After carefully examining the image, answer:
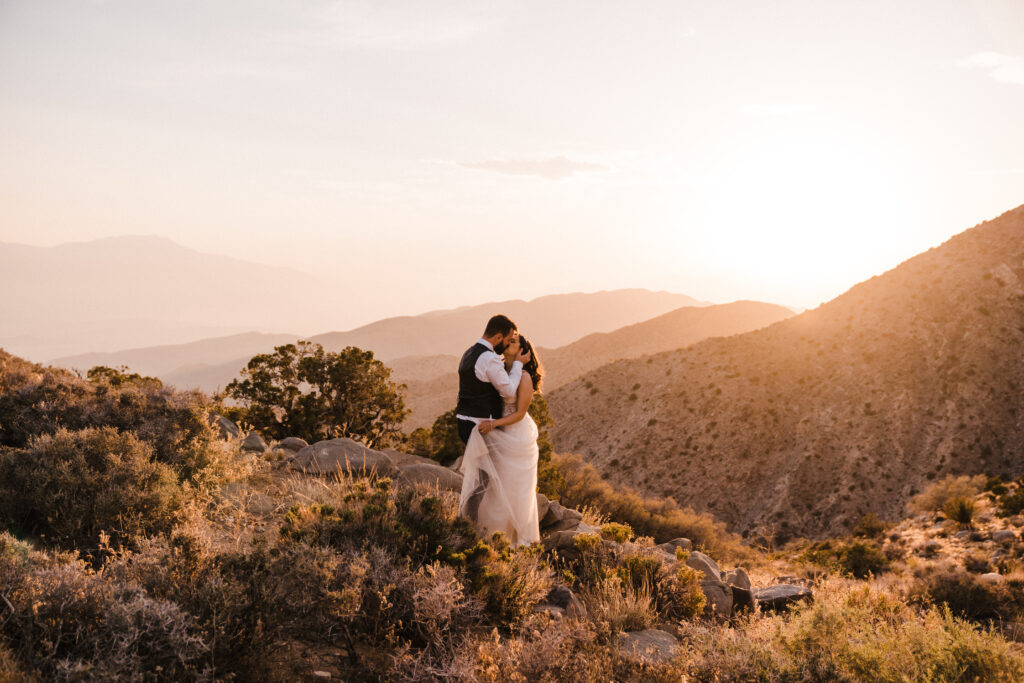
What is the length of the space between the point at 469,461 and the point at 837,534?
93.0 ft

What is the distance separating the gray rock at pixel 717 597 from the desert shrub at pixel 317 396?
31.2ft

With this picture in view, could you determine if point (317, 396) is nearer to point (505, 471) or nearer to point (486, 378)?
point (505, 471)

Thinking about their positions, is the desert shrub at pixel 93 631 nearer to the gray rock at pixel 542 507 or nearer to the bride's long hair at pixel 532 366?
the bride's long hair at pixel 532 366

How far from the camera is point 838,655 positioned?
4512 mm

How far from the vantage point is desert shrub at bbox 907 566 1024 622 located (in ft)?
29.8

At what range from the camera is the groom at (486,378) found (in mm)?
5672

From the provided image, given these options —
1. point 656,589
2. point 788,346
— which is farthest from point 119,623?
point 788,346

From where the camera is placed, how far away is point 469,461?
226 inches

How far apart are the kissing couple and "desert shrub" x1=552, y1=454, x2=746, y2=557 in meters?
9.21

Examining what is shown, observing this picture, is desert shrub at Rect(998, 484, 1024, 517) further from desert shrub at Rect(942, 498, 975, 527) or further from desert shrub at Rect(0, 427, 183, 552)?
desert shrub at Rect(0, 427, 183, 552)

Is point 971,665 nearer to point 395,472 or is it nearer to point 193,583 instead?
point 193,583

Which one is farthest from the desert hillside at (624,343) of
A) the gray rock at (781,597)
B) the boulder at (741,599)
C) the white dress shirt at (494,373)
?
the white dress shirt at (494,373)

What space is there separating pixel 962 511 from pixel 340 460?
19982 mm

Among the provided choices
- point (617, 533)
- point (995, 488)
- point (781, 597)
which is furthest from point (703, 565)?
point (995, 488)
